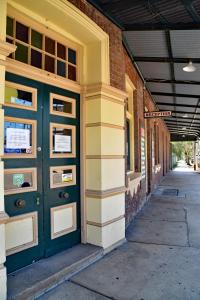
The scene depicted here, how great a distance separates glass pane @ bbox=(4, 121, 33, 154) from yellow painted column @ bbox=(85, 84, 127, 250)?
108cm

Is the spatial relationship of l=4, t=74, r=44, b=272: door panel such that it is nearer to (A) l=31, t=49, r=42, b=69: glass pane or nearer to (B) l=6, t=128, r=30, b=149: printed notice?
(B) l=6, t=128, r=30, b=149: printed notice

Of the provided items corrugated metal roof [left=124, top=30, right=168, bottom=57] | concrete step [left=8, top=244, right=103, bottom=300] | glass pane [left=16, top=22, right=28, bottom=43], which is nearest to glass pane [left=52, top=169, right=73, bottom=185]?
concrete step [left=8, top=244, right=103, bottom=300]

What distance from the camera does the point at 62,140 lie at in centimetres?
385

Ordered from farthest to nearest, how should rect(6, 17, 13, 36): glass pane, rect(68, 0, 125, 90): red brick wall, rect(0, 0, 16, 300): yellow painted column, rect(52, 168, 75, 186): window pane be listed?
rect(68, 0, 125, 90): red brick wall → rect(52, 168, 75, 186): window pane → rect(6, 17, 13, 36): glass pane → rect(0, 0, 16, 300): yellow painted column

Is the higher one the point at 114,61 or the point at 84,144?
the point at 114,61

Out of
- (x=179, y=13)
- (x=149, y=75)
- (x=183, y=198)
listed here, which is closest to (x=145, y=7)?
(x=179, y=13)

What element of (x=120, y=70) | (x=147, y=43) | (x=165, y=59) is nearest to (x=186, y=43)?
(x=147, y=43)

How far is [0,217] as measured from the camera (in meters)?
2.50

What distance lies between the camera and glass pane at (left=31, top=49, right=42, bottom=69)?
347 centimetres

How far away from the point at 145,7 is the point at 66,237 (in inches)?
146

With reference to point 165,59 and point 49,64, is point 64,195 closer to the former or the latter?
point 49,64

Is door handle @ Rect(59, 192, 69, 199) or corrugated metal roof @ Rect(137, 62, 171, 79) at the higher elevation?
corrugated metal roof @ Rect(137, 62, 171, 79)

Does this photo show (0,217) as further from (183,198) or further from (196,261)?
(183,198)

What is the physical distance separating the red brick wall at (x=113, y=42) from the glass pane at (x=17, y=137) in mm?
1766
